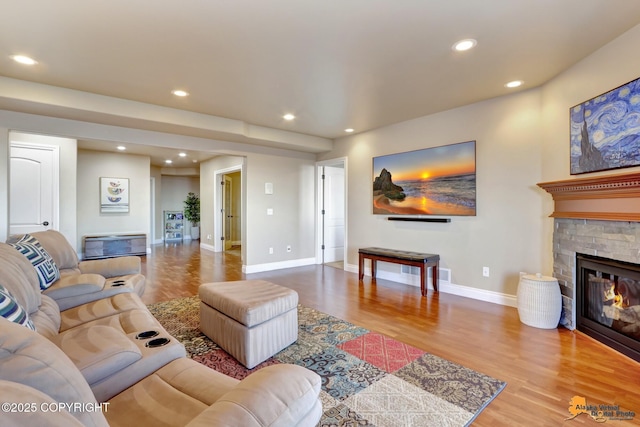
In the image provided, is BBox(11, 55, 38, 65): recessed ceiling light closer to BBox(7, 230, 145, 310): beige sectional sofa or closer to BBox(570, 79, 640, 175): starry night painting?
BBox(7, 230, 145, 310): beige sectional sofa

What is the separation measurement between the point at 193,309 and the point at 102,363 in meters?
2.37

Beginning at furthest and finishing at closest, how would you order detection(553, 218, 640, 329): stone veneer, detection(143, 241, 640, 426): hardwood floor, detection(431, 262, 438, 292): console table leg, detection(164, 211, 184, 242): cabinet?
1. detection(164, 211, 184, 242): cabinet
2. detection(431, 262, 438, 292): console table leg
3. detection(553, 218, 640, 329): stone veneer
4. detection(143, 241, 640, 426): hardwood floor

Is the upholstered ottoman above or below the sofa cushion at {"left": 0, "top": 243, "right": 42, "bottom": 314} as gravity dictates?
below

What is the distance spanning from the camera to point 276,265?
586 centimetres

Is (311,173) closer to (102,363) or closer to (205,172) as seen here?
(205,172)

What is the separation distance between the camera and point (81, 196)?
6.86 metres

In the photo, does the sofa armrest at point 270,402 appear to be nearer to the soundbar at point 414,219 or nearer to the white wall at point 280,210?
the soundbar at point 414,219

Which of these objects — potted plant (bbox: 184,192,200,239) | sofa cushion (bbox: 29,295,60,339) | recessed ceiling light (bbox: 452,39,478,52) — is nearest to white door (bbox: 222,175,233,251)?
potted plant (bbox: 184,192,200,239)

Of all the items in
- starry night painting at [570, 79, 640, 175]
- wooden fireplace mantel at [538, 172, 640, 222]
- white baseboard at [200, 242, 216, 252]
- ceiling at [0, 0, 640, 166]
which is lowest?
white baseboard at [200, 242, 216, 252]

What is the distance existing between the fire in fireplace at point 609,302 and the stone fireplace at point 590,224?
0.05m

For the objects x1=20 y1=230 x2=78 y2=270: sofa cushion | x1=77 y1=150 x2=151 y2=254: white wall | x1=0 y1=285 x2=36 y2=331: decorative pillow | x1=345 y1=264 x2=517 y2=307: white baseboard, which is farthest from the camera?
x1=77 y1=150 x2=151 y2=254: white wall

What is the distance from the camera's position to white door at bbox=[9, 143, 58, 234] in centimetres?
484

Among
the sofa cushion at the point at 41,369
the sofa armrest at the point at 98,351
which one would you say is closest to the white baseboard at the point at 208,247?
the sofa armrest at the point at 98,351

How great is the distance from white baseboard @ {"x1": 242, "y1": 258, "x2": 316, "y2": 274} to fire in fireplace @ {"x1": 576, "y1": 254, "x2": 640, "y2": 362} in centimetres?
432
